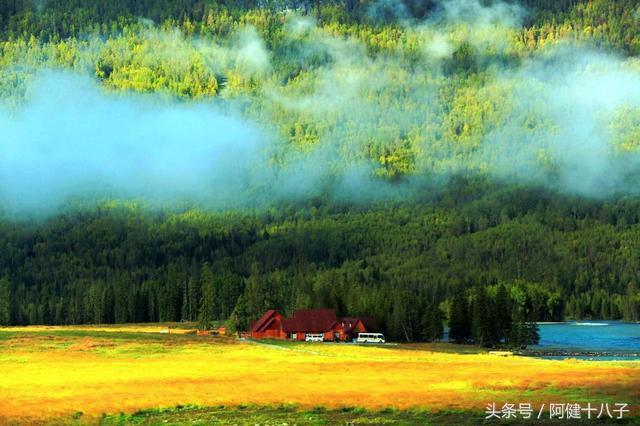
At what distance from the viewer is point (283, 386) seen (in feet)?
279

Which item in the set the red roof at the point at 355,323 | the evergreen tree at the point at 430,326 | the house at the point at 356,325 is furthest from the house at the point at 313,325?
the evergreen tree at the point at 430,326

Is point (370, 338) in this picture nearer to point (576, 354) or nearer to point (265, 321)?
point (265, 321)

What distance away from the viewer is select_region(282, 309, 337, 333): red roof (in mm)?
180625

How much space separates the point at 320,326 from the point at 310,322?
6.47 feet

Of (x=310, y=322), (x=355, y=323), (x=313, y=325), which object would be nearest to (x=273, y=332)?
(x=310, y=322)

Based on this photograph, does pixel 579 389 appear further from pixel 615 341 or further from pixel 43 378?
pixel 615 341

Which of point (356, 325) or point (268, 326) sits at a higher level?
point (268, 326)

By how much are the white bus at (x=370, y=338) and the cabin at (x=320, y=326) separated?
195 cm

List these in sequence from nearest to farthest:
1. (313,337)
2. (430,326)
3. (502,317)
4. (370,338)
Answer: (502,317) < (370,338) < (430,326) < (313,337)

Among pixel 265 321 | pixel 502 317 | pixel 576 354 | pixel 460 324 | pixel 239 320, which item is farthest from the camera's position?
pixel 239 320

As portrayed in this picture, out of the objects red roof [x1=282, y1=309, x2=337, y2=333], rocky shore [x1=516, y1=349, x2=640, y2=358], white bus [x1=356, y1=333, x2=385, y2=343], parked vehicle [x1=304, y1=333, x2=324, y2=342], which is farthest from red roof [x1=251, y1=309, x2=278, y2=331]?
rocky shore [x1=516, y1=349, x2=640, y2=358]

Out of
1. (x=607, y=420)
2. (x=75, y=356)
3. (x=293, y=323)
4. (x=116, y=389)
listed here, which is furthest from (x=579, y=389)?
(x=293, y=323)

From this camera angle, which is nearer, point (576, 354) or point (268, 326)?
point (576, 354)

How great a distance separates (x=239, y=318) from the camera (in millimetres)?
198625
